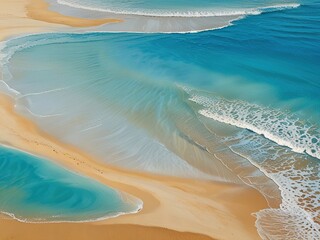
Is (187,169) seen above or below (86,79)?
below

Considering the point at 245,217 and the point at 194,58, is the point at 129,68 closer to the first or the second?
the point at 194,58

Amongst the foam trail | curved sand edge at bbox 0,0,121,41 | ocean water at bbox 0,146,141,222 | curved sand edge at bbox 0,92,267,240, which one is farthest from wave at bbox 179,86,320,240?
curved sand edge at bbox 0,0,121,41

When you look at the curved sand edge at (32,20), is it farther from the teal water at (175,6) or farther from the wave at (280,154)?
the wave at (280,154)

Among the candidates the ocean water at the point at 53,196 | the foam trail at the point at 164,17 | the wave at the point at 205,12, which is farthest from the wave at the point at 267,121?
the wave at the point at 205,12

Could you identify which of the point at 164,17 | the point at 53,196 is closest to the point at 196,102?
the point at 53,196

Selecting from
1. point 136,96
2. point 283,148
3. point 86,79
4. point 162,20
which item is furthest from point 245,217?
point 162,20

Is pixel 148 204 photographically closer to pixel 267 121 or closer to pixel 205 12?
pixel 267 121
